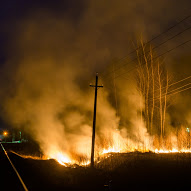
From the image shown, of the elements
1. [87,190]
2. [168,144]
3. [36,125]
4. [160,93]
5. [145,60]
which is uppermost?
[145,60]

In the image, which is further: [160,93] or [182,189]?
[160,93]

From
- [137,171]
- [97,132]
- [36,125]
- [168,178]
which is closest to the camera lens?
[168,178]

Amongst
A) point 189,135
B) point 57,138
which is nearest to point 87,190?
point 57,138

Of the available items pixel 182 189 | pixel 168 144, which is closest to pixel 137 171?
pixel 182 189

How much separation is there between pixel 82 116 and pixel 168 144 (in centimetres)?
839

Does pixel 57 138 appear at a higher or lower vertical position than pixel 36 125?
lower

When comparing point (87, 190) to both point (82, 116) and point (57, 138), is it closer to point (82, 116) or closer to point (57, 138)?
point (57, 138)

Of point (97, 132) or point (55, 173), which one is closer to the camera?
point (55, 173)

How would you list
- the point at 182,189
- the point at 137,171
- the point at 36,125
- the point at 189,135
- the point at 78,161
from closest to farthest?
the point at 182,189, the point at 137,171, the point at 78,161, the point at 189,135, the point at 36,125

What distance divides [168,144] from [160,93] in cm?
480

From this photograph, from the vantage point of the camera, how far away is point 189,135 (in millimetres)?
17578

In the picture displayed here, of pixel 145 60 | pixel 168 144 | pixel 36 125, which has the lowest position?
pixel 168 144

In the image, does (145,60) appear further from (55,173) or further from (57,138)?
(55,173)

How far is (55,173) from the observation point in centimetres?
1066
